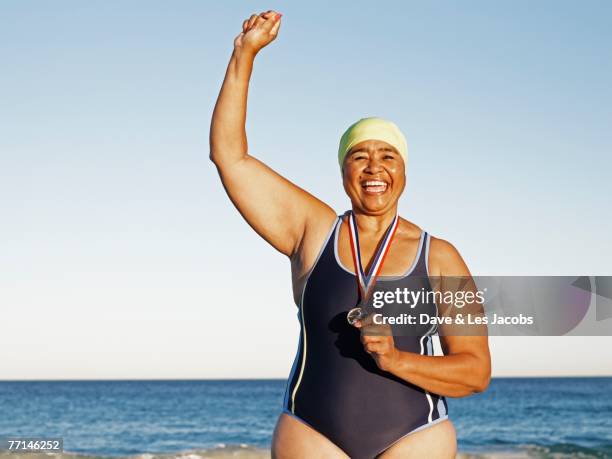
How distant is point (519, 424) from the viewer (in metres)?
31.5

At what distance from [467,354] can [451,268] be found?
0.30 meters

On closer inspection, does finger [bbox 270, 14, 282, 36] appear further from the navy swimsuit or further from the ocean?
the ocean

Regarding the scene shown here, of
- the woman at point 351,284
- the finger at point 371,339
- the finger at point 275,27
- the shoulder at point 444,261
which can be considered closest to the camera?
the finger at point 371,339

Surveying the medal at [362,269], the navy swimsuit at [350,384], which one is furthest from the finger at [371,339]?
the navy swimsuit at [350,384]

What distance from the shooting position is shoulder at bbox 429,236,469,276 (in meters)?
2.91

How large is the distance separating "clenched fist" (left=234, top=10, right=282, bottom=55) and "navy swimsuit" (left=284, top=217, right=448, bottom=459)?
2.63ft

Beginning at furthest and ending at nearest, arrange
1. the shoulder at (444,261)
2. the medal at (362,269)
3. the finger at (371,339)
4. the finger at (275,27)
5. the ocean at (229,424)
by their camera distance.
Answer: the ocean at (229,424) → the finger at (275,27) → the shoulder at (444,261) → the medal at (362,269) → the finger at (371,339)

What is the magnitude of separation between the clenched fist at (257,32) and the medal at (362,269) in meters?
0.67

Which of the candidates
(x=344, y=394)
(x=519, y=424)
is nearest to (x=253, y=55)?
(x=344, y=394)

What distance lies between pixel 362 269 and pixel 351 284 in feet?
0.27

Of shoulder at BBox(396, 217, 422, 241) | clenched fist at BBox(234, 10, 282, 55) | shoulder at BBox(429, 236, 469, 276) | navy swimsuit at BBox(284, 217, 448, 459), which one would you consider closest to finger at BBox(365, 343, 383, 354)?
navy swimsuit at BBox(284, 217, 448, 459)

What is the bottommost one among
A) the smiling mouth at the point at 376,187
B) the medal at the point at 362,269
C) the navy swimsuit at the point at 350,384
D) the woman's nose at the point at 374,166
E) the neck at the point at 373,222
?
the navy swimsuit at the point at 350,384

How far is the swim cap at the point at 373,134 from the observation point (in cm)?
302

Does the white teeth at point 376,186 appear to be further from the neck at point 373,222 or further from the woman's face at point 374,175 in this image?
the neck at point 373,222
